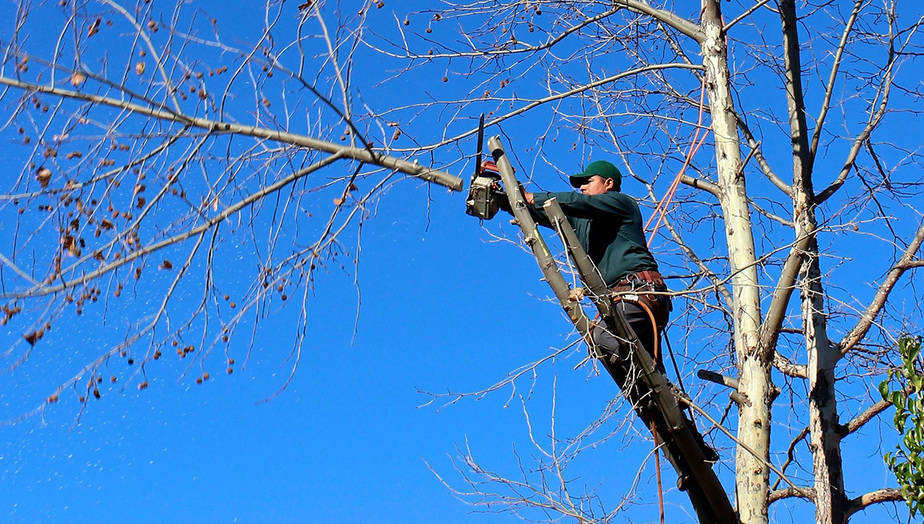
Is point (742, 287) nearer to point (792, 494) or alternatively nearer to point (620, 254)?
point (620, 254)

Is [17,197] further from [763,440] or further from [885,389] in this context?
[885,389]

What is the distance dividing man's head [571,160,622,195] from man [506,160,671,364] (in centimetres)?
29

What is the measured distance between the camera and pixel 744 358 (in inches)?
274

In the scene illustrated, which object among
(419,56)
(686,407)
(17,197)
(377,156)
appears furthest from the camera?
A: (419,56)

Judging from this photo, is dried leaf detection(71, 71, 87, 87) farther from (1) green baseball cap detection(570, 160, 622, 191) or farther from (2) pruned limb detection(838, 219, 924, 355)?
(2) pruned limb detection(838, 219, 924, 355)

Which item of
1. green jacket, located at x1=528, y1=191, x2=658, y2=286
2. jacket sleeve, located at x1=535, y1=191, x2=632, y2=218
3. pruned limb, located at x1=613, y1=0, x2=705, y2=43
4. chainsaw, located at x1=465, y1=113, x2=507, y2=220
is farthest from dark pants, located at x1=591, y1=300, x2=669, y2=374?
pruned limb, located at x1=613, y1=0, x2=705, y2=43

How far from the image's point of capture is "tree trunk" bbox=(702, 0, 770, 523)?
657 centimetres

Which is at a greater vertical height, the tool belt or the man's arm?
the man's arm

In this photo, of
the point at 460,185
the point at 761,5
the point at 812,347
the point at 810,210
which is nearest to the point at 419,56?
the point at 460,185

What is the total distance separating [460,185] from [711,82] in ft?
8.72

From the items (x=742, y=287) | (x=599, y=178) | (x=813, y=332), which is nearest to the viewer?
(x=599, y=178)

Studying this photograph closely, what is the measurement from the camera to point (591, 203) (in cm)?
596

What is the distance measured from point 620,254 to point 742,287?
1413 mm

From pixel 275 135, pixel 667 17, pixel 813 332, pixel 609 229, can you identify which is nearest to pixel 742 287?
pixel 813 332
